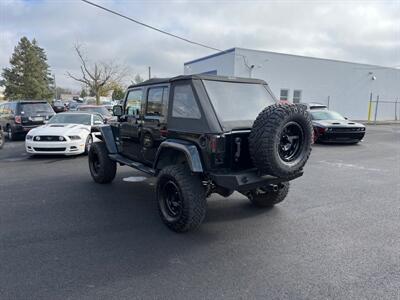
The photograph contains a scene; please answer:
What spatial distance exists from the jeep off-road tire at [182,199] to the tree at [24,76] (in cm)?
5005

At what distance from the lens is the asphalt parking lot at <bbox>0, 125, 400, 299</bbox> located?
278 cm

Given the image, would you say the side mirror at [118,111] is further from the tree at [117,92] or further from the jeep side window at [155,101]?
the tree at [117,92]

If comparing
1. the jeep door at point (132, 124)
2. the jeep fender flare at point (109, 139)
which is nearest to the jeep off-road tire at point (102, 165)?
the jeep fender flare at point (109, 139)

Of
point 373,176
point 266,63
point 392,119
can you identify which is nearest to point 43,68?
point 266,63

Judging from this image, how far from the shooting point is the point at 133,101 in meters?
5.49

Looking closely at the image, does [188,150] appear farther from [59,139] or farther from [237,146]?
[59,139]

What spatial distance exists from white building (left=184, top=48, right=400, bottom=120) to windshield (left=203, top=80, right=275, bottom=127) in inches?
702

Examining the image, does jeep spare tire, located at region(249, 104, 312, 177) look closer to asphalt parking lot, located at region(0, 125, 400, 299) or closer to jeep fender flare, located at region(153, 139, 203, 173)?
jeep fender flare, located at region(153, 139, 203, 173)

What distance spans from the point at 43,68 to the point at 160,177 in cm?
5531

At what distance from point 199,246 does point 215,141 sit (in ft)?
4.08

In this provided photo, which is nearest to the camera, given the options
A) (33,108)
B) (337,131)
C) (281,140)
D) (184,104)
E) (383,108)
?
(281,140)

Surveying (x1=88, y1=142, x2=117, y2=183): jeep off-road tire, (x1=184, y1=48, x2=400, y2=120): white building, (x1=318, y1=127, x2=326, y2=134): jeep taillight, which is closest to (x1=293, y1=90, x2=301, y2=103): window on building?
(x1=184, y1=48, x2=400, y2=120): white building

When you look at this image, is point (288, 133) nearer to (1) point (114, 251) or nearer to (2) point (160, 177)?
(2) point (160, 177)

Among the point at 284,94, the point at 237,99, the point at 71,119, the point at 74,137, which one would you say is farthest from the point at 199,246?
the point at 284,94
